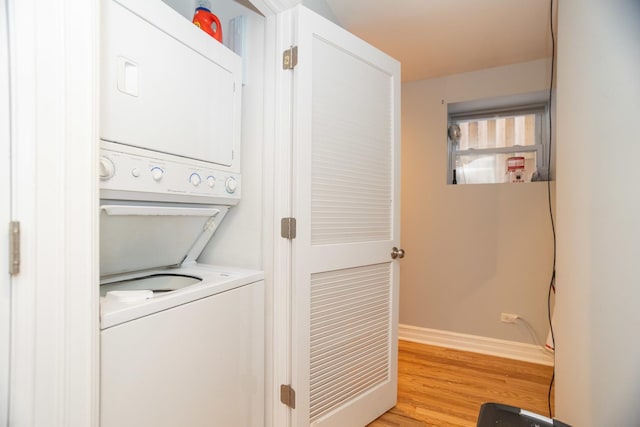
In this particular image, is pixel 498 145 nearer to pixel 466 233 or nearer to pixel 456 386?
pixel 466 233

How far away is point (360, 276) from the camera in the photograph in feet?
5.82

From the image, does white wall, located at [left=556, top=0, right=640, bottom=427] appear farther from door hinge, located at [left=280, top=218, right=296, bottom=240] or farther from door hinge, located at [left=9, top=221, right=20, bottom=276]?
door hinge, located at [left=9, top=221, right=20, bottom=276]

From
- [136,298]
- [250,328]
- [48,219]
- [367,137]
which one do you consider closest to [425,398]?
[250,328]

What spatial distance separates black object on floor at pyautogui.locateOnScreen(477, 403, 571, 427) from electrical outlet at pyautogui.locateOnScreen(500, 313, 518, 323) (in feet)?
5.67

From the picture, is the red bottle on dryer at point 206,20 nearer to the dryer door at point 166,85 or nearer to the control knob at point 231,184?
the dryer door at point 166,85

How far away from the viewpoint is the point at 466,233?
9.39 feet

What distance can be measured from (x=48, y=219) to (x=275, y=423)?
125 cm

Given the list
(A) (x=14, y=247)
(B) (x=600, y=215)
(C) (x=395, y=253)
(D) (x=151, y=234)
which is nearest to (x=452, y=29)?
(C) (x=395, y=253)

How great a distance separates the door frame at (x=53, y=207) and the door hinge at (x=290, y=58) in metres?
0.82

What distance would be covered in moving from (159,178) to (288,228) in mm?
561

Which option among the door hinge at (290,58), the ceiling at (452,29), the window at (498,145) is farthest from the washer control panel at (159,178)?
the window at (498,145)

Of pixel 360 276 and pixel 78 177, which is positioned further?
pixel 360 276

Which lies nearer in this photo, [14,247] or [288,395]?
[14,247]

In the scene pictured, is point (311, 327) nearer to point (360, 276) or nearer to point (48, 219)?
point (360, 276)
